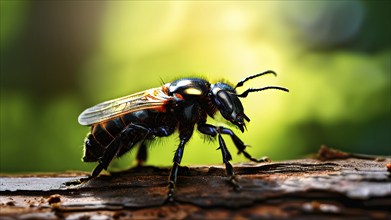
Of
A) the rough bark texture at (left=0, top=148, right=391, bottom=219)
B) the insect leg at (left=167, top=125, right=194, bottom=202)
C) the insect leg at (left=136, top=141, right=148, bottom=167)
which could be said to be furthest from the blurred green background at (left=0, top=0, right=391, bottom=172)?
the rough bark texture at (left=0, top=148, right=391, bottom=219)

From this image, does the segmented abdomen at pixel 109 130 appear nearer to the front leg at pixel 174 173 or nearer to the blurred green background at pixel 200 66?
the front leg at pixel 174 173

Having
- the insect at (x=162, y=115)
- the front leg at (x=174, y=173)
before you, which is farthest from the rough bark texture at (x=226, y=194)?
the insect at (x=162, y=115)

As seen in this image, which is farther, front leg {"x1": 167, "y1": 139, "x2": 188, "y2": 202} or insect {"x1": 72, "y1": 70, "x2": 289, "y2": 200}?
insect {"x1": 72, "y1": 70, "x2": 289, "y2": 200}

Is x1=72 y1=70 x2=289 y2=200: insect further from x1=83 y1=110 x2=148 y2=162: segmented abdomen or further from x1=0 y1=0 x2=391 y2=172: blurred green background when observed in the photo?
x1=0 y1=0 x2=391 y2=172: blurred green background

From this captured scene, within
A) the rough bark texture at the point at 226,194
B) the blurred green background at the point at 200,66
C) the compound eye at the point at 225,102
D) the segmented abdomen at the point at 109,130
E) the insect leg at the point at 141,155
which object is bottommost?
the rough bark texture at the point at 226,194

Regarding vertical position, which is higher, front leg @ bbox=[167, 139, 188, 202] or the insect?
the insect

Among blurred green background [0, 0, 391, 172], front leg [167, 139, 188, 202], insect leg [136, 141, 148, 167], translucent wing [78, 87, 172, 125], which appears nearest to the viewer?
front leg [167, 139, 188, 202]
